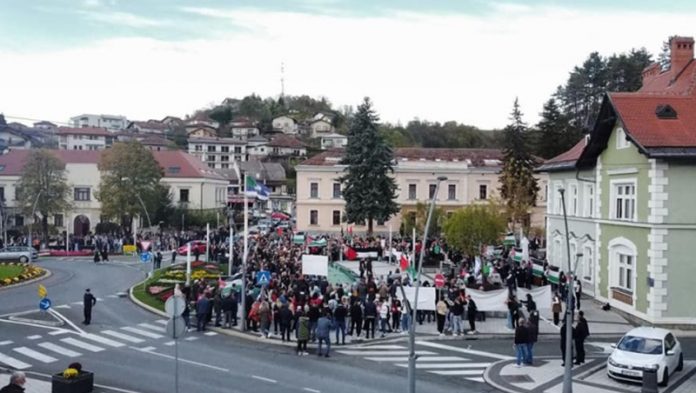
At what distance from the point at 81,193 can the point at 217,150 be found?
63.4 m

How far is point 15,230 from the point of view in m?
71.6

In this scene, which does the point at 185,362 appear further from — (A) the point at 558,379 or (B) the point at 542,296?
(B) the point at 542,296

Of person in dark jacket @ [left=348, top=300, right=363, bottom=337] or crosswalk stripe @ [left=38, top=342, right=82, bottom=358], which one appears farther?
person in dark jacket @ [left=348, top=300, right=363, bottom=337]

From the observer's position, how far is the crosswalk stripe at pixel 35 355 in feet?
73.2

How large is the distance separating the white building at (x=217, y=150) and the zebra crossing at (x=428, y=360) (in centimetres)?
11816

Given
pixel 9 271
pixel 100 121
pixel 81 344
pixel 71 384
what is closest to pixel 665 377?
pixel 71 384

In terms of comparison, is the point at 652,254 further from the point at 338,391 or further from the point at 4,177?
the point at 4,177

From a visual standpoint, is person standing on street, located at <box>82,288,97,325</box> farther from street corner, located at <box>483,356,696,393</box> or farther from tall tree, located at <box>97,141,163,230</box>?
tall tree, located at <box>97,141,163,230</box>

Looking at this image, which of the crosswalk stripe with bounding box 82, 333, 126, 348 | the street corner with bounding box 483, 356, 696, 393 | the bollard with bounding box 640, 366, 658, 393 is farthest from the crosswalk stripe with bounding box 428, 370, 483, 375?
the crosswalk stripe with bounding box 82, 333, 126, 348

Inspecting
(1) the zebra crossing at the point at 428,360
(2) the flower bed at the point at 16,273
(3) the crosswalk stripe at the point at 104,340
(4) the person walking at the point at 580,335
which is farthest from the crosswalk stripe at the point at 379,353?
(2) the flower bed at the point at 16,273

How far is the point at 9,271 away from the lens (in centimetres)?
4294

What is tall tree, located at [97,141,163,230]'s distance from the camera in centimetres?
6638

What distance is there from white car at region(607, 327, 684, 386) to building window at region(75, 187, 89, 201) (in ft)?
231

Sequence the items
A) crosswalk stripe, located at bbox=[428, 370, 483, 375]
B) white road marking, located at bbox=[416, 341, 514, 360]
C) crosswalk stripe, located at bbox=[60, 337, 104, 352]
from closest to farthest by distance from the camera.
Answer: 1. crosswalk stripe, located at bbox=[428, 370, 483, 375]
2. white road marking, located at bbox=[416, 341, 514, 360]
3. crosswalk stripe, located at bbox=[60, 337, 104, 352]
